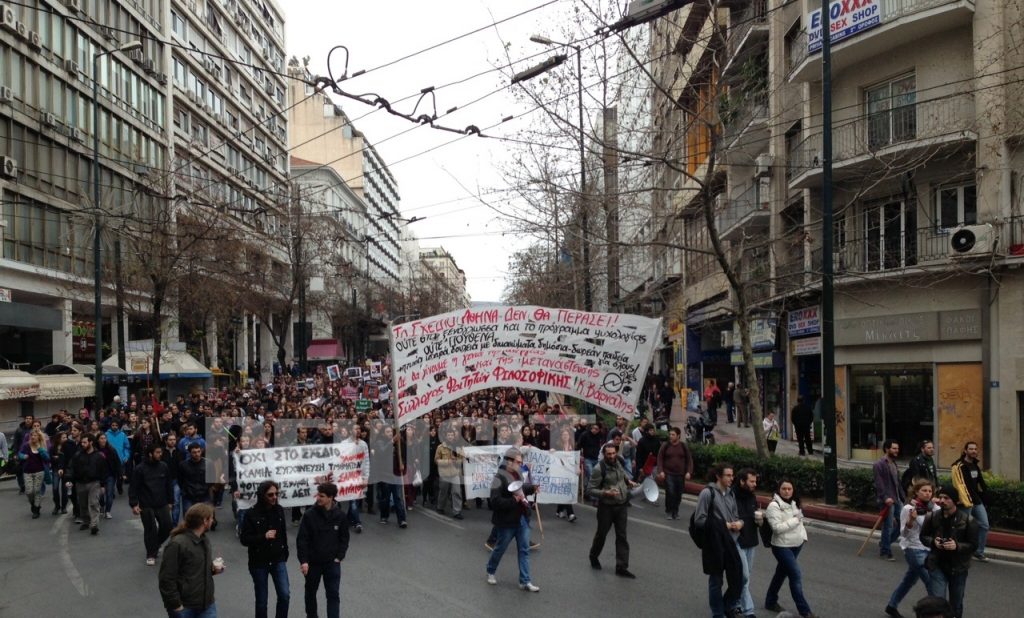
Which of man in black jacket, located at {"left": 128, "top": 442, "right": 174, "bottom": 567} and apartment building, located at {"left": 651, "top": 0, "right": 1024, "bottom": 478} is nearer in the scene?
man in black jacket, located at {"left": 128, "top": 442, "right": 174, "bottom": 567}

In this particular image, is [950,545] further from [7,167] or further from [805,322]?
[7,167]

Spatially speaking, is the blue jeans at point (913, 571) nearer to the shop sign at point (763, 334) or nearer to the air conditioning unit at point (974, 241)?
the air conditioning unit at point (974, 241)

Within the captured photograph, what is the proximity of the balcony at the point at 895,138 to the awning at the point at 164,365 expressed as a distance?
69.1ft

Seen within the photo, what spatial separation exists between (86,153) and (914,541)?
32.7 metres

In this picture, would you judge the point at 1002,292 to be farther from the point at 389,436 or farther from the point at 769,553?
the point at 389,436

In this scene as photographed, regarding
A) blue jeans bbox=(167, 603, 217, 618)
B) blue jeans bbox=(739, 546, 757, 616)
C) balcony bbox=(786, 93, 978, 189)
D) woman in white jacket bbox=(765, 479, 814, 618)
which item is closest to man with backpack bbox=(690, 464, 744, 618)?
blue jeans bbox=(739, 546, 757, 616)

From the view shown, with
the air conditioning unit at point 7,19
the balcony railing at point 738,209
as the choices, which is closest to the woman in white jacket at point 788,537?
the balcony railing at point 738,209

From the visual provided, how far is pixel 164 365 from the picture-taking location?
32031 millimetres

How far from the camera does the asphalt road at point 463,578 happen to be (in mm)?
8039

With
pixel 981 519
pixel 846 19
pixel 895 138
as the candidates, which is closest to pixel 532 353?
pixel 981 519

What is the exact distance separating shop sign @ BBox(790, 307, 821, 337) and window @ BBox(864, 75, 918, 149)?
4.56m

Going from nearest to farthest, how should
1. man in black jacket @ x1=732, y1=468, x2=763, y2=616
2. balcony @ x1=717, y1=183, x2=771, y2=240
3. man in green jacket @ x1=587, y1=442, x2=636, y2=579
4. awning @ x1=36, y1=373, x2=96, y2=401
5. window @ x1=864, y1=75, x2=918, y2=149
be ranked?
man in black jacket @ x1=732, y1=468, x2=763, y2=616 → man in green jacket @ x1=587, y1=442, x2=636, y2=579 → window @ x1=864, y1=75, x2=918, y2=149 → balcony @ x1=717, y1=183, x2=771, y2=240 → awning @ x1=36, y1=373, x2=96, y2=401

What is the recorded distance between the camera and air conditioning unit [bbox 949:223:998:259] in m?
16.4

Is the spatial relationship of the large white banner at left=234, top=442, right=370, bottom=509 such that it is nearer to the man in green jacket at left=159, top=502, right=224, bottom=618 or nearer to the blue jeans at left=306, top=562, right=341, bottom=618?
the blue jeans at left=306, top=562, right=341, bottom=618
